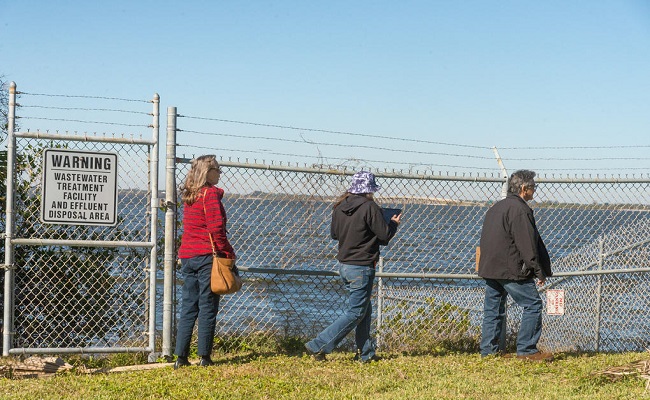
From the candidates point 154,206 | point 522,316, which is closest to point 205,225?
point 154,206

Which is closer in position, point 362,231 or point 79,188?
point 79,188

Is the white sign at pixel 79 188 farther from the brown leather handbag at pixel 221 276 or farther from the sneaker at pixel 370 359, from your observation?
the sneaker at pixel 370 359

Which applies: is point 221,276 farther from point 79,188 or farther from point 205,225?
point 79,188

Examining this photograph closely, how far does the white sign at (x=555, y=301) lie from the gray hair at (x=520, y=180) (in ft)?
4.19

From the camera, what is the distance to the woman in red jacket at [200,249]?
646cm

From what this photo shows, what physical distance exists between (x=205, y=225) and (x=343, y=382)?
5.69 feet

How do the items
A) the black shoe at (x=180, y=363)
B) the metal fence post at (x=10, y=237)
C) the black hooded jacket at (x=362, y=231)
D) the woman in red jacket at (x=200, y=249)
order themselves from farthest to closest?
the black hooded jacket at (x=362, y=231) → the black shoe at (x=180, y=363) → the woman in red jacket at (x=200, y=249) → the metal fence post at (x=10, y=237)

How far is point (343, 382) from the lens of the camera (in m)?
6.06

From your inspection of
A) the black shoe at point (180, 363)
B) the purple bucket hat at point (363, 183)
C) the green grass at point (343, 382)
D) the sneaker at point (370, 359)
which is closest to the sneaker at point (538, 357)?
the green grass at point (343, 382)

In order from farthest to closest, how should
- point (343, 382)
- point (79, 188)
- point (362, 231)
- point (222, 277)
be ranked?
point (362, 231), point (79, 188), point (222, 277), point (343, 382)

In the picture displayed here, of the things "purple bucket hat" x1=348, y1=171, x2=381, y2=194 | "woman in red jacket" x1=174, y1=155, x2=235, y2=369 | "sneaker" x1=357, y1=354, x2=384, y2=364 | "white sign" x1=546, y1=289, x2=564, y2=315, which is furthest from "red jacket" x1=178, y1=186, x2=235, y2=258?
"white sign" x1=546, y1=289, x2=564, y2=315

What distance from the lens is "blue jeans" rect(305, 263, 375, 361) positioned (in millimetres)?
6785

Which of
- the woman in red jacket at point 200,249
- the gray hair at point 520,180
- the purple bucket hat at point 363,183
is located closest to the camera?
the woman in red jacket at point 200,249

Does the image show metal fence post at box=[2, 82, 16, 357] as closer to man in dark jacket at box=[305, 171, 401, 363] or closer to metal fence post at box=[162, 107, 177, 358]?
metal fence post at box=[162, 107, 177, 358]
